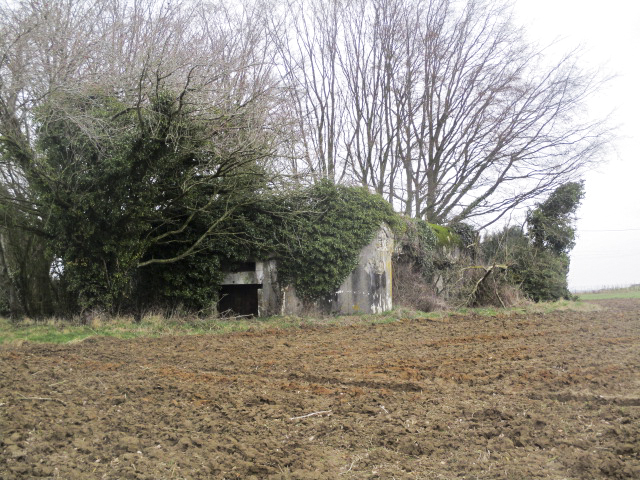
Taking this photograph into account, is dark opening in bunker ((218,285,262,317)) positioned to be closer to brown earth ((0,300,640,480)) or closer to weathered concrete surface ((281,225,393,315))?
weathered concrete surface ((281,225,393,315))

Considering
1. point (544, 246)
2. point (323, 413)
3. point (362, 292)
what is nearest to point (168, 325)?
point (362, 292)

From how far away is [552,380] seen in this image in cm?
651

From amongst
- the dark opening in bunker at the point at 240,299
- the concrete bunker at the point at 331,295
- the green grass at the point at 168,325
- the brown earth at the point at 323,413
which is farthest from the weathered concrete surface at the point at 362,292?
the brown earth at the point at 323,413

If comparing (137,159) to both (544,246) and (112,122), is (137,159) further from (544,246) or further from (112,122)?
(544,246)

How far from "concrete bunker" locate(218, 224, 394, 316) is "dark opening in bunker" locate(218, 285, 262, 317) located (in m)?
0.04

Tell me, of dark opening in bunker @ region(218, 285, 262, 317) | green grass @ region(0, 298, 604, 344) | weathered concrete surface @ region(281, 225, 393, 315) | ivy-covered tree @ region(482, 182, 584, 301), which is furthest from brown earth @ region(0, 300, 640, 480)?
ivy-covered tree @ region(482, 182, 584, 301)

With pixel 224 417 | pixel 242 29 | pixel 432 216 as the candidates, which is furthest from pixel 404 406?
pixel 432 216

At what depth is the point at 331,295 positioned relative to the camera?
17.2m

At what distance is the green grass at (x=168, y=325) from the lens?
11.6 metres

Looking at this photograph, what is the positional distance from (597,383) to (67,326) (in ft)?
36.9

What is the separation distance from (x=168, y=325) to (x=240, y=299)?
14.8ft

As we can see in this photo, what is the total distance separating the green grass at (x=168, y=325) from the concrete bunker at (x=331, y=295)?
26.8 inches

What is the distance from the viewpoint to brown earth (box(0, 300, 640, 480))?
13.7 feet

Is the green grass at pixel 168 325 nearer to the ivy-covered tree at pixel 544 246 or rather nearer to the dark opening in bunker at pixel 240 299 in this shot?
the dark opening in bunker at pixel 240 299
